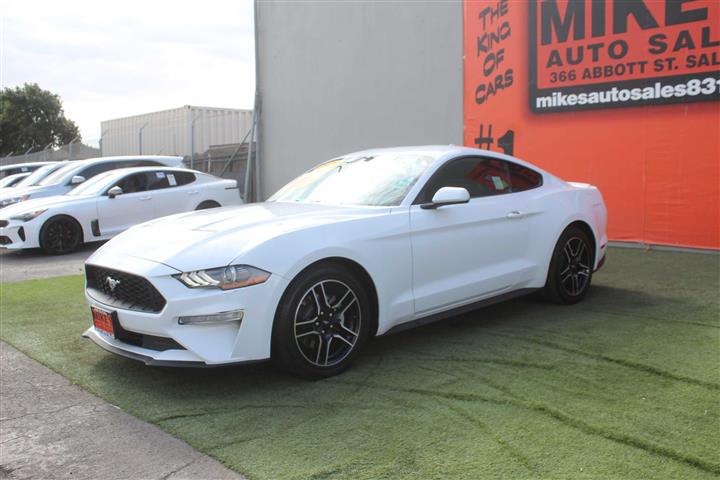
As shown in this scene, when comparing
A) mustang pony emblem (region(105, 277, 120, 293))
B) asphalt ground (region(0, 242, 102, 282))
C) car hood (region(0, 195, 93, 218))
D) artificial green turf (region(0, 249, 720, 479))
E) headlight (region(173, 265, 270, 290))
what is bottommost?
artificial green turf (region(0, 249, 720, 479))

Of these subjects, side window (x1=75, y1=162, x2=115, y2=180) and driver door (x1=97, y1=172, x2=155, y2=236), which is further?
side window (x1=75, y1=162, x2=115, y2=180)

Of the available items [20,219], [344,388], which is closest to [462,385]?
[344,388]

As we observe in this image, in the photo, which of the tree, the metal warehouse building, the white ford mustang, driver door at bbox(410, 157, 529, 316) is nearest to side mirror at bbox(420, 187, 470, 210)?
the white ford mustang

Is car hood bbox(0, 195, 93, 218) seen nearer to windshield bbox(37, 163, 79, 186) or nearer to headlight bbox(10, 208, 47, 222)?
headlight bbox(10, 208, 47, 222)

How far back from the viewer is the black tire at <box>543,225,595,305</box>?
552 centimetres

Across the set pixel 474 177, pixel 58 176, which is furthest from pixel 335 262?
pixel 58 176

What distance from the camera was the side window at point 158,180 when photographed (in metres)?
11.1

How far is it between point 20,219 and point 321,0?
7.42 meters

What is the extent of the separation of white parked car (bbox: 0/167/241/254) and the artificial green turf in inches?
192

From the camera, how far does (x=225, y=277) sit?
361 centimetres

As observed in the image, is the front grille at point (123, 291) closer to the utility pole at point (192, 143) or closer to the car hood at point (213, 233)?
the car hood at point (213, 233)

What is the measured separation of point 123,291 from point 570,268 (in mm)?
3744

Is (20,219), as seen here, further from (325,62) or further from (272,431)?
(272,431)

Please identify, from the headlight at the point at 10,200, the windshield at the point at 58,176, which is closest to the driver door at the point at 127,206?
the windshield at the point at 58,176
